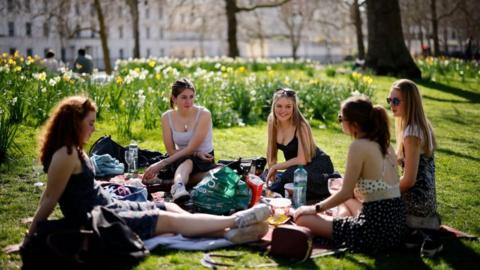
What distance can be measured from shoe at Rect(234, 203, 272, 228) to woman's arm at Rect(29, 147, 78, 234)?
1.25m

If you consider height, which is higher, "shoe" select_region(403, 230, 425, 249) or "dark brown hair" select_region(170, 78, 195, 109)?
"dark brown hair" select_region(170, 78, 195, 109)

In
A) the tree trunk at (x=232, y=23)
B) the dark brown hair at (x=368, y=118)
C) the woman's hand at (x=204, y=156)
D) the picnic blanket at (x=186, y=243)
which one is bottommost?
the picnic blanket at (x=186, y=243)

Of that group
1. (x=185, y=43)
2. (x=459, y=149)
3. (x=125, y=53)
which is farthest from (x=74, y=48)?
(x=459, y=149)

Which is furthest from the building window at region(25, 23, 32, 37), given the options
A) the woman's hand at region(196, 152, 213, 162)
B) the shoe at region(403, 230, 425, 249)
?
the shoe at region(403, 230, 425, 249)

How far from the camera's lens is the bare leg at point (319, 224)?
4164 millimetres

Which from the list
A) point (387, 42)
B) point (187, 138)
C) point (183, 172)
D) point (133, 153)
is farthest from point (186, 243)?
point (387, 42)

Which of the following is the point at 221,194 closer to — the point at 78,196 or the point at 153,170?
the point at 153,170

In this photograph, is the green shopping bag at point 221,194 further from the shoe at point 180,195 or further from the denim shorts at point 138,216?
the denim shorts at point 138,216

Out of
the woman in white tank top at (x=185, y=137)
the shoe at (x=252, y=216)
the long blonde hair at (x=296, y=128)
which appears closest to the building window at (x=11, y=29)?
the woman in white tank top at (x=185, y=137)

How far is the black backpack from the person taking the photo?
11.5 feet

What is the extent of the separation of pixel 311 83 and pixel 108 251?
8.60 m

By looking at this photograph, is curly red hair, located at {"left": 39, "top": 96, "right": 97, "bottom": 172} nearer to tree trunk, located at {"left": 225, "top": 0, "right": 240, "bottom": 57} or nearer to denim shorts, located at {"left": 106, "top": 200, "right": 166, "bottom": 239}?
denim shorts, located at {"left": 106, "top": 200, "right": 166, "bottom": 239}

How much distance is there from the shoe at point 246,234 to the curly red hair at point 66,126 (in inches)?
48.8

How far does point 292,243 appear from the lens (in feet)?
Result: 12.8
